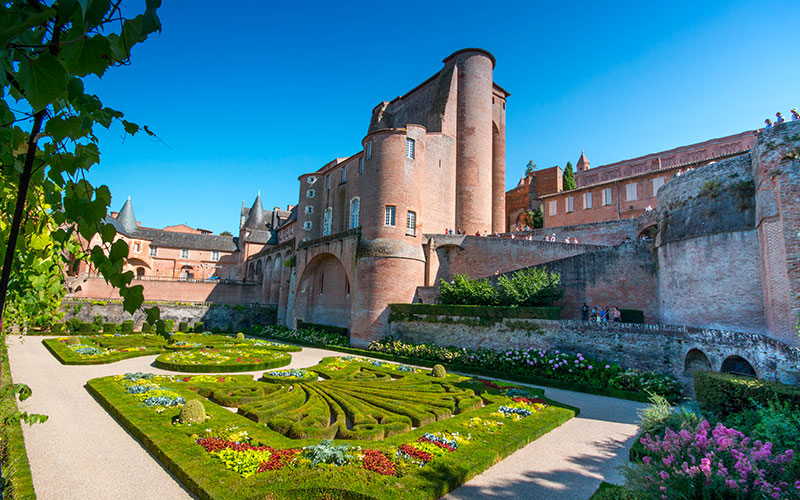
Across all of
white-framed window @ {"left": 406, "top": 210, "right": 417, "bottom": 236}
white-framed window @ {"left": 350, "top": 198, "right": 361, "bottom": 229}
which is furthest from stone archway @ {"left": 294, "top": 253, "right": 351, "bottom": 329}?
white-framed window @ {"left": 406, "top": 210, "right": 417, "bottom": 236}

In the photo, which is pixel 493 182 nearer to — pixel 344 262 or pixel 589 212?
pixel 589 212

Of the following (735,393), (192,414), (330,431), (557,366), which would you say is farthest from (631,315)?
(192,414)

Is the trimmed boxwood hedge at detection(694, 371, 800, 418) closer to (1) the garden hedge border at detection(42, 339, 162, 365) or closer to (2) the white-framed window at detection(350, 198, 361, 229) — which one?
(1) the garden hedge border at detection(42, 339, 162, 365)

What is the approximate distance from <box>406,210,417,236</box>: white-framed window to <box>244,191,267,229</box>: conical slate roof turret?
34.2 metres

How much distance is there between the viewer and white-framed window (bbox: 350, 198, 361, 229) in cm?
2795

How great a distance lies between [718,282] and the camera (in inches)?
556

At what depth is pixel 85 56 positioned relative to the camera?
1.25 metres

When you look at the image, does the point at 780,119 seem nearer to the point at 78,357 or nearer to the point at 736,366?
the point at 736,366

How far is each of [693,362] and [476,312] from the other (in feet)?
26.5

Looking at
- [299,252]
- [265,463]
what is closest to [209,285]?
[299,252]

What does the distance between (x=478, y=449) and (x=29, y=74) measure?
8.43 meters

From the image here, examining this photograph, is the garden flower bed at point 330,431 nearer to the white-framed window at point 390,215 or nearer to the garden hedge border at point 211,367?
the garden hedge border at point 211,367

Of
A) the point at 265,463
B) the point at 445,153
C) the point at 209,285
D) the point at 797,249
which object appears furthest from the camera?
the point at 209,285

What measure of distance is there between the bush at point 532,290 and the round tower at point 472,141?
11.1m
